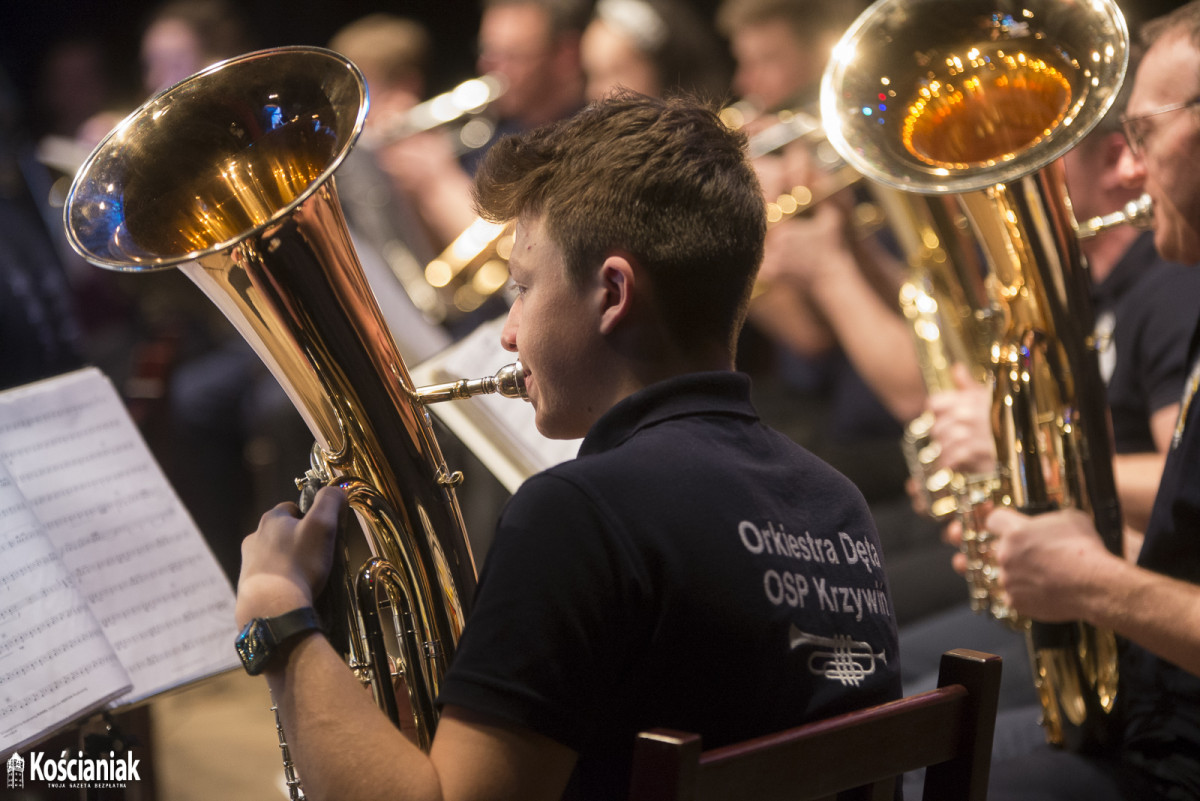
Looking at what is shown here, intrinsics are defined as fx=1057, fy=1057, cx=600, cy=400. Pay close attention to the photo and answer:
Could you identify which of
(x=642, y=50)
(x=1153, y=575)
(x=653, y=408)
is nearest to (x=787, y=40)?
(x=642, y=50)

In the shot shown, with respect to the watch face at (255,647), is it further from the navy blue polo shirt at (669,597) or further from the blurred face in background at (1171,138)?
the blurred face in background at (1171,138)

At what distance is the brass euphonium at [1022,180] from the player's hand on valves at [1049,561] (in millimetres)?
70

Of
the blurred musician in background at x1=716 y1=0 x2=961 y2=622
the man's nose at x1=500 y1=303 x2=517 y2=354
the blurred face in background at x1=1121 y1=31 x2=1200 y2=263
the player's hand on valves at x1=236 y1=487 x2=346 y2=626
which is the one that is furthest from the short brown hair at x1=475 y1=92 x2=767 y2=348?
the blurred musician in background at x1=716 y1=0 x2=961 y2=622

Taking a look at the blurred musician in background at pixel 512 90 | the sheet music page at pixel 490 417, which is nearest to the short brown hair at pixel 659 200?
the sheet music page at pixel 490 417

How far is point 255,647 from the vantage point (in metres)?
0.89

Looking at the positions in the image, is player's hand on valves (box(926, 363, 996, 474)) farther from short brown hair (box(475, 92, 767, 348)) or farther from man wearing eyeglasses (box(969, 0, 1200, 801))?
short brown hair (box(475, 92, 767, 348))

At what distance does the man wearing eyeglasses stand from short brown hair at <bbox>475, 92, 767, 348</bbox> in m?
0.65

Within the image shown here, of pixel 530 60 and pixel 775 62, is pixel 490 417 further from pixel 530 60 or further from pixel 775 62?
pixel 530 60

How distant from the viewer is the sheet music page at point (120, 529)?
48.0 inches

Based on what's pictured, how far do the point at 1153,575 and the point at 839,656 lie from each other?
60 cm

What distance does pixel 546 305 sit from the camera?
3.34 ft

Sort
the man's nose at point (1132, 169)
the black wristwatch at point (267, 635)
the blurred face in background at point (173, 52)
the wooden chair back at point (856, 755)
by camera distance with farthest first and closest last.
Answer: the blurred face in background at point (173, 52) → the man's nose at point (1132, 169) → the black wristwatch at point (267, 635) → the wooden chair back at point (856, 755)

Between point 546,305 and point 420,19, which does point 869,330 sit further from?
point 420,19

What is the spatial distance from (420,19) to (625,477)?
169 inches
